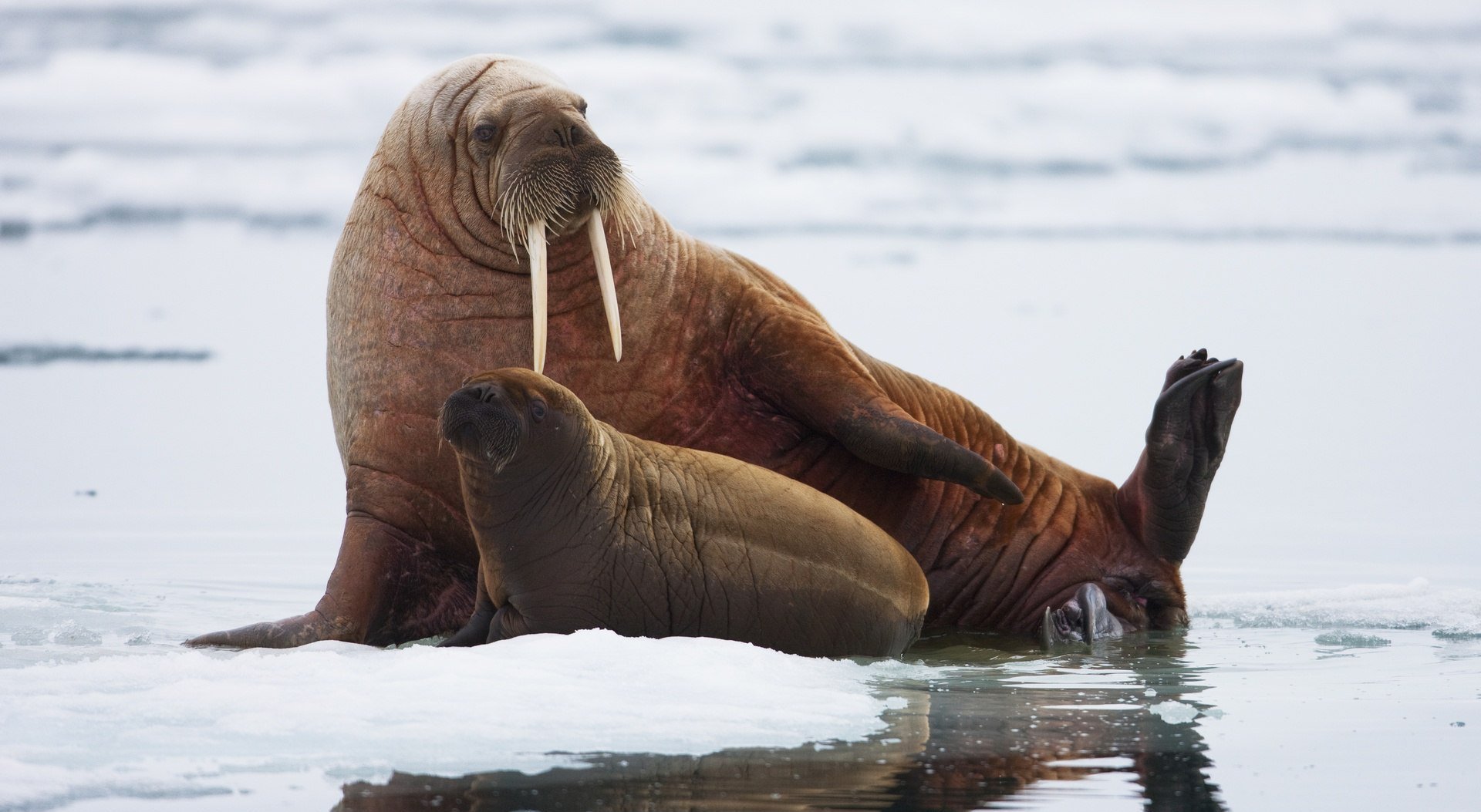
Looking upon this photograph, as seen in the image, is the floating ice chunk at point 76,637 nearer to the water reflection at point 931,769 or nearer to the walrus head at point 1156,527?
the water reflection at point 931,769

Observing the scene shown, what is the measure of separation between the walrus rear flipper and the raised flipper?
123cm

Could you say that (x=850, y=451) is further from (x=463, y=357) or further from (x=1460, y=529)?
(x=1460, y=529)

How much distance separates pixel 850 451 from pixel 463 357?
1.33 meters

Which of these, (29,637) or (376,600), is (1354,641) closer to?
(376,600)

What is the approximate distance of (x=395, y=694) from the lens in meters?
4.71

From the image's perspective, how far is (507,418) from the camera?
5.50m

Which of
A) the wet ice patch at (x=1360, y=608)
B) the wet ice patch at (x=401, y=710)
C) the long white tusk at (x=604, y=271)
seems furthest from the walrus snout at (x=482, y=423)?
the wet ice patch at (x=1360, y=608)

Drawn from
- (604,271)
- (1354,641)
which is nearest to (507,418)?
(604,271)

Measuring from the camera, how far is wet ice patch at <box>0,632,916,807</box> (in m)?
4.16

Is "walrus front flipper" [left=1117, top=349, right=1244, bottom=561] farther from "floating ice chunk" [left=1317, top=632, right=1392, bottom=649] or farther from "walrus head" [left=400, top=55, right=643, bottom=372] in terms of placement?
"walrus head" [left=400, top=55, right=643, bottom=372]

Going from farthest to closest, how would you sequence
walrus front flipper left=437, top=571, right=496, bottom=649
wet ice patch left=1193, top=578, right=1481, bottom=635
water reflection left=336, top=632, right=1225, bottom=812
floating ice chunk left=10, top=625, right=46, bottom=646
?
wet ice patch left=1193, top=578, right=1481, bottom=635 → floating ice chunk left=10, top=625, right=46, bottom=646 → walrus front flipper left=437, top=571, right=496, bottom=649 → water reflection left=336, top=632, right=1225, bottom=812

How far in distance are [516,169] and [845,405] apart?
4.36 feet

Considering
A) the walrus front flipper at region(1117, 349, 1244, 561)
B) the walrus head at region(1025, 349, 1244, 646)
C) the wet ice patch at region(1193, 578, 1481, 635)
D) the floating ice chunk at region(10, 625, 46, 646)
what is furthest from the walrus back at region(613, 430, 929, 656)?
the floating ice chunk at region(10, 625, 46, 646)

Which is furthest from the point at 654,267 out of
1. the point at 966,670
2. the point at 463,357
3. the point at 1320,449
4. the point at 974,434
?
the point at 1320,449
